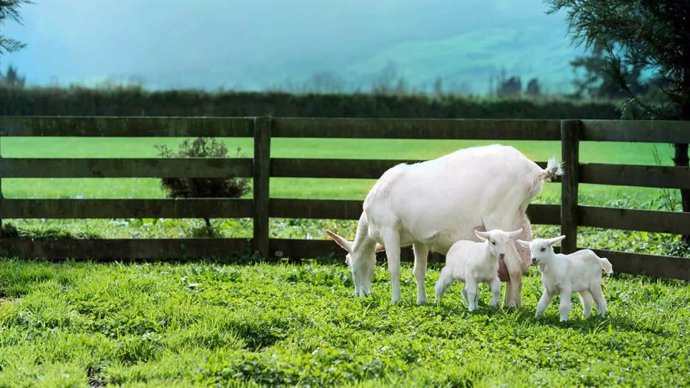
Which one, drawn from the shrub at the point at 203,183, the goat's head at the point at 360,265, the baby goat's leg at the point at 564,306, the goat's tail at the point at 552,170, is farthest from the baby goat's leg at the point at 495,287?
the shrub at the point at 203,183

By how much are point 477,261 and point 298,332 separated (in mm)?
1527

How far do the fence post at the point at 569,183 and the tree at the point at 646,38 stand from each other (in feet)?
5.50

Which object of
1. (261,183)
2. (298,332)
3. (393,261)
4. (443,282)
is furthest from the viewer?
(261,183)

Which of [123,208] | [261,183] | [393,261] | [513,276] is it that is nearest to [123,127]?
[123,208]

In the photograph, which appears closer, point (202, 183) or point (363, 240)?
point (363, 240)

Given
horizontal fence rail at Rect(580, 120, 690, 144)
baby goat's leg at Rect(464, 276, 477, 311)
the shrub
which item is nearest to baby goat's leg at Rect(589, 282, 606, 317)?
baby goat's leg at Rect(464, 276, 477, 311)

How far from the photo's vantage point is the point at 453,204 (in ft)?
25.8

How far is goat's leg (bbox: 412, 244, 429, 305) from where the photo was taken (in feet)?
26.3

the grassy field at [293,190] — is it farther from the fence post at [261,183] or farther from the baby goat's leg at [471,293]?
the baby goat's leg at [471,293]

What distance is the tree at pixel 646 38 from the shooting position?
11.4 meters

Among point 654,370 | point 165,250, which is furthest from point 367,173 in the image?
point 654,370

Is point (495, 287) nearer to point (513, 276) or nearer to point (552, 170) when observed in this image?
point (513, 276)

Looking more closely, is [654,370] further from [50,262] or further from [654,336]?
[50,262]

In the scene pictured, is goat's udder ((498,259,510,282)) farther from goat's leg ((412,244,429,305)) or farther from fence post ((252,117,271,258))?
fence post ((252,117,271,258))
